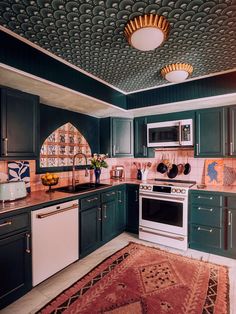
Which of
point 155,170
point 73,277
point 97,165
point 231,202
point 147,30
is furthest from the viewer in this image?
point 155,170

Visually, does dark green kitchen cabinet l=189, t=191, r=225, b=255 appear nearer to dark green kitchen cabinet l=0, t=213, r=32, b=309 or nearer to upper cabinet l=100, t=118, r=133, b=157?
upper cabinet l=100, t=118, r=133, b=157

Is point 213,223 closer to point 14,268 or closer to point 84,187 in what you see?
point 84,187

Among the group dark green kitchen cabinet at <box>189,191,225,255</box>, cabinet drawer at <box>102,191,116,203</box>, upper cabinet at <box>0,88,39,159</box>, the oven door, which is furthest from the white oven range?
upper cabinet at <box>0,88,39,159</box>

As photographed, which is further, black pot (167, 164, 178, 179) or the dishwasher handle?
black pot (167, 164, 178, 179)

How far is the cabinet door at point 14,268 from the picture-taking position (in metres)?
1.64

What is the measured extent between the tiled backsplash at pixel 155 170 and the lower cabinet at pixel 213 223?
58 centimetres

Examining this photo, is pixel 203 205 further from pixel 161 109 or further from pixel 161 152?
pixel 161 109

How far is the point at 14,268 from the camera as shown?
1716 millimetres

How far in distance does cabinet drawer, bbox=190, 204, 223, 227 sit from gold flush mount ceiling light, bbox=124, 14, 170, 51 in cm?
223

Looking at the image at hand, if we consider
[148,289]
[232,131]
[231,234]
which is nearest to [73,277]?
[148,289]

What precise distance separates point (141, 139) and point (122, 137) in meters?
A: 0.37

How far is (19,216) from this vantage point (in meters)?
1.75

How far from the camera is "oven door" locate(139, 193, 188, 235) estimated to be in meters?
2.76

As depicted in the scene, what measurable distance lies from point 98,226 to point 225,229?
1.78 metres
